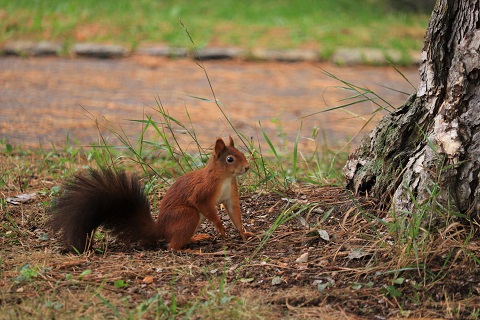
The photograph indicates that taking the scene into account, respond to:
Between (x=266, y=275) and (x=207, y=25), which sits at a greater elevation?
(x=207, y=25)

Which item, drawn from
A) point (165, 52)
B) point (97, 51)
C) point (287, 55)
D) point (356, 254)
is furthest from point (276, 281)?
point (97, 51)

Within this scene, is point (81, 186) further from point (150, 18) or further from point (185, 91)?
point (150, 18)

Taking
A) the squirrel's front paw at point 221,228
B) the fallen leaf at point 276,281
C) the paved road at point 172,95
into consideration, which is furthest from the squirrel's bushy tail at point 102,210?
the paved road at point 172,95

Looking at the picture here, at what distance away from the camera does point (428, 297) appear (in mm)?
3047

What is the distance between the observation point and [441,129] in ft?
11.3

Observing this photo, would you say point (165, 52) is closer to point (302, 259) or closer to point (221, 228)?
point (221, 228)

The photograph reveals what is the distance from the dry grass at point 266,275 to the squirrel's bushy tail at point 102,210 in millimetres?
95

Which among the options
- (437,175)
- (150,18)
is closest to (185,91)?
(150,18)

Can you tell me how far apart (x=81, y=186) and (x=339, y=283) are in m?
1.29

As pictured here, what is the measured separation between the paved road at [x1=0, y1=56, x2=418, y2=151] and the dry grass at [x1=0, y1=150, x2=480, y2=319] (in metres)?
2.14

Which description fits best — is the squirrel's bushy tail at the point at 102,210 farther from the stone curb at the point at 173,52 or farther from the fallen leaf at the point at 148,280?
the stone curb at the point at 173,52

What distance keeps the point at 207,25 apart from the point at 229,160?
5.86m

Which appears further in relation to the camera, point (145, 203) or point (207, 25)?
point (207, 25)

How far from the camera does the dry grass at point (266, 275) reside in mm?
2953
